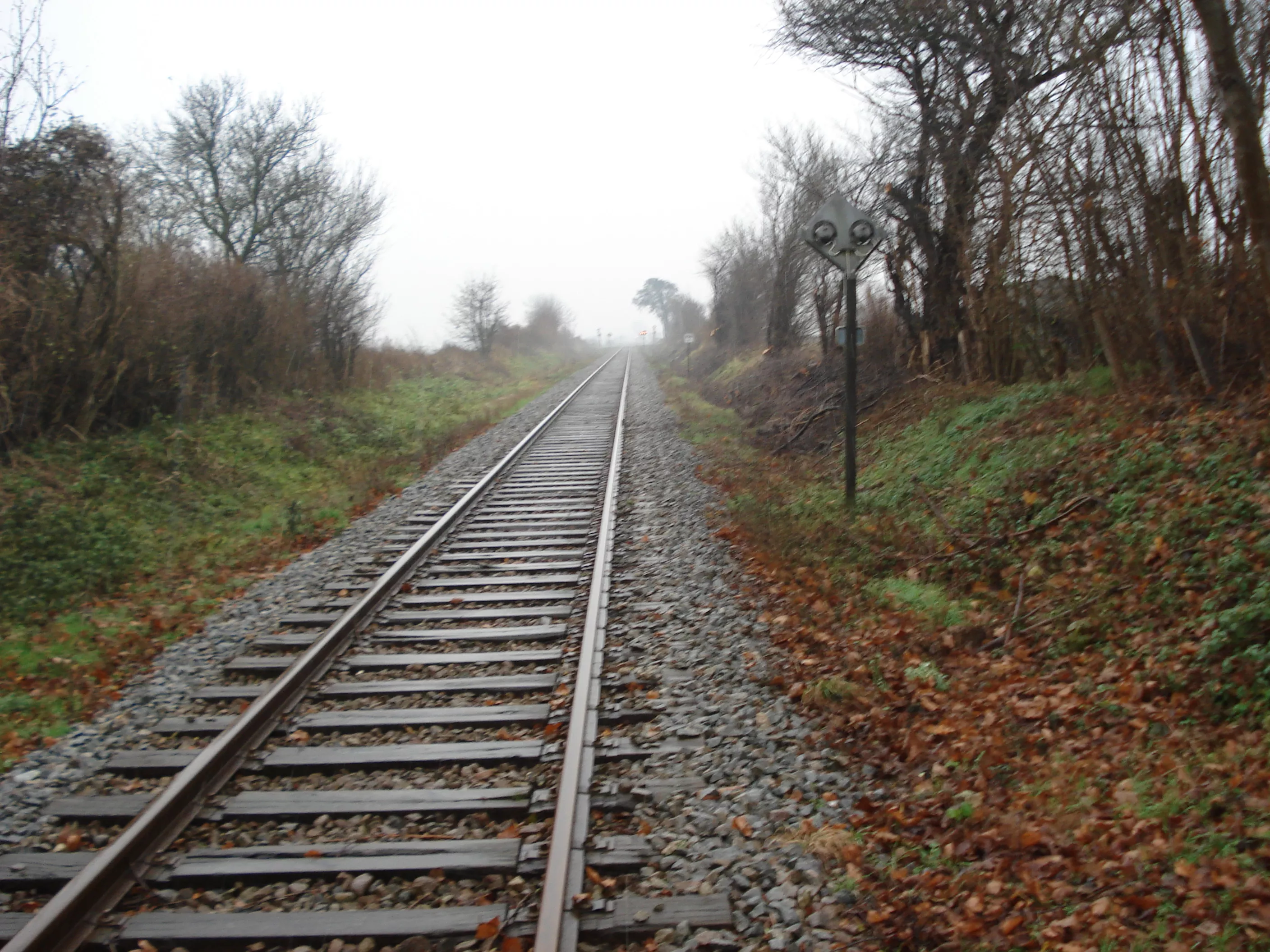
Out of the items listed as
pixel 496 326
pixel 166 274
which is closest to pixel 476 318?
pixel 496 326

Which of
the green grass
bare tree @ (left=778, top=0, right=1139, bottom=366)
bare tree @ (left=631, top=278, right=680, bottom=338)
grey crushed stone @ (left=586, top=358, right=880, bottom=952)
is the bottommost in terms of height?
grey crushed stone @ (left=586, top=358, right=880, bottom=952)

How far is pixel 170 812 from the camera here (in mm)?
3846

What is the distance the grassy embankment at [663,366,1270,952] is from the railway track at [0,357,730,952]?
3.91ft

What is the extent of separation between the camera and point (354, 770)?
14.5 feet

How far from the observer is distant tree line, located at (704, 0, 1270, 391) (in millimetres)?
6684

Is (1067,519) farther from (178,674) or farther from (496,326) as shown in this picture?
(496,326)

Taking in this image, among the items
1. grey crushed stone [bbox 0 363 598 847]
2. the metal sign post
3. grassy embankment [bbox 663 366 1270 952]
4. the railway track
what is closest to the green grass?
grassy embankment [bbox 663 366 1270 952]

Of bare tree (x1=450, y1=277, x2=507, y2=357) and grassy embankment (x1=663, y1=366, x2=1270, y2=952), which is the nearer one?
grassy embankment (x1=663, y1=366, x2=1270, y2=952)

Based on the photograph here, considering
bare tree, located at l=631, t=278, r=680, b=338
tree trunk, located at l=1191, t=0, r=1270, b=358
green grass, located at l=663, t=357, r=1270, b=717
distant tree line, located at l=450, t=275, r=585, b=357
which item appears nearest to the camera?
green grass, located at l=663, t=357, r=1270, b=717

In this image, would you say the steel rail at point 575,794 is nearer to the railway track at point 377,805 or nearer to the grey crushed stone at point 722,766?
the railway track at point 377,805

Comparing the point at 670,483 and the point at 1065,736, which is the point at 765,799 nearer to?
the point at 1065,736

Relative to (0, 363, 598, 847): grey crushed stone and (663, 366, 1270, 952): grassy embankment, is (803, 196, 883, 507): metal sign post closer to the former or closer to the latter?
(663, 366, 1270, 952): grassy embankment

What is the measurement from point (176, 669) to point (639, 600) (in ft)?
11.8

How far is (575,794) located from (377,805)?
100cm
